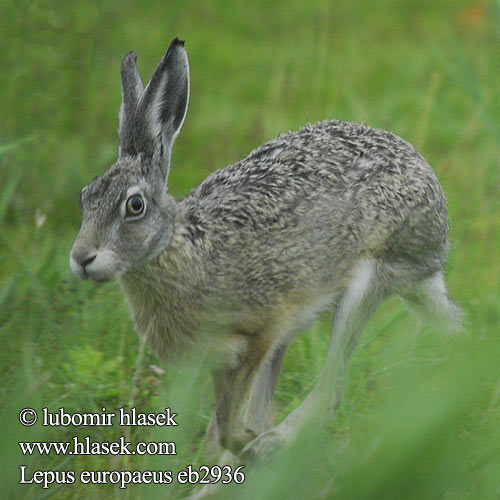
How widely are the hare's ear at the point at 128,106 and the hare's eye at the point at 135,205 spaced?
263mm

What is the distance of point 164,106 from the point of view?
4.22 meters

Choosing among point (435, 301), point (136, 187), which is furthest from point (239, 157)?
point (136, 187)

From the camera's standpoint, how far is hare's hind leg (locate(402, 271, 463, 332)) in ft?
16.3

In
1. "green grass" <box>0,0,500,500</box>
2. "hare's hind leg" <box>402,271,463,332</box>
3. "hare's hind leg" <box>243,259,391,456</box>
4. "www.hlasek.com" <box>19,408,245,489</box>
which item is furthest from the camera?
"hare's hind leg" <box>402,271,463,332</box>

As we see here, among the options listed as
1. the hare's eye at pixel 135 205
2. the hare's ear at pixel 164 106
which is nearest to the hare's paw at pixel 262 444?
the hare's eye at pixel 135 205

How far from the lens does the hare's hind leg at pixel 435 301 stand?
498cm

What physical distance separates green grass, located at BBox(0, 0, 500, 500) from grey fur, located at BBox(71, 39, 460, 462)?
0.64 ft

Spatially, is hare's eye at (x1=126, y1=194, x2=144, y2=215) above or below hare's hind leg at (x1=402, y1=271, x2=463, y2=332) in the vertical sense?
above

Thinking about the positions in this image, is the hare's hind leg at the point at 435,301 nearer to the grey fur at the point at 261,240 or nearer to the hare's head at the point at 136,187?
the grey fur at the point at 261,240

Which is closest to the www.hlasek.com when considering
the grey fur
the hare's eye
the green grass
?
the green grass

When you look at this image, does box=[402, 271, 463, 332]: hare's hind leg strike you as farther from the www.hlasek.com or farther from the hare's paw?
the www.hlasek.com

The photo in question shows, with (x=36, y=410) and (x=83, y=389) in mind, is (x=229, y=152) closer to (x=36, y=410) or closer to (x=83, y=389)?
(x=83, y=389)

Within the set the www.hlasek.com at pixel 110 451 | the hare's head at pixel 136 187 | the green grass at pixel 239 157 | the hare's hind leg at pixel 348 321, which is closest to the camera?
the green grass at pixel 239 157

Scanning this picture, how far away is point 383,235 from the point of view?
468cm
